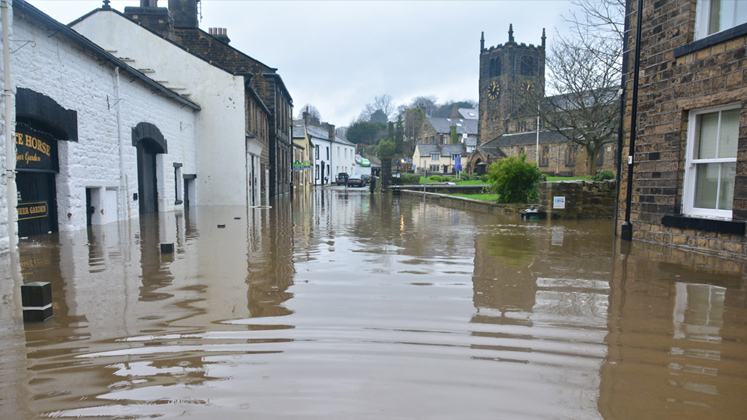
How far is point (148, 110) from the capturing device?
15906mm

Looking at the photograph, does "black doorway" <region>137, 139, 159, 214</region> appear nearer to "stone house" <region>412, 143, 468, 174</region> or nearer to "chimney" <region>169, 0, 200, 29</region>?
"chimney" <region>169, 0, 200, 29</region>

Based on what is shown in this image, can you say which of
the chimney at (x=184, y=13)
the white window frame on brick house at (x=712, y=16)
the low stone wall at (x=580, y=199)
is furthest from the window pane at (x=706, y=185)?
the chimney at (x=184, y=13)

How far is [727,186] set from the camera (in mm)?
7613

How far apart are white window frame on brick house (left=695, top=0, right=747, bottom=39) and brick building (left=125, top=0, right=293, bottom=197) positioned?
18795 millimetres

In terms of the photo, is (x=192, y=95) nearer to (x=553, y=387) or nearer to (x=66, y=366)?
(x=66, y=366)

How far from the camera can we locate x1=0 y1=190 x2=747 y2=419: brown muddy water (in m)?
2.82

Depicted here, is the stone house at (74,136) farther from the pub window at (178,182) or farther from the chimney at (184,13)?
the chimney at (184,13)

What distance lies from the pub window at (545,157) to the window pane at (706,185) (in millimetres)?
54601

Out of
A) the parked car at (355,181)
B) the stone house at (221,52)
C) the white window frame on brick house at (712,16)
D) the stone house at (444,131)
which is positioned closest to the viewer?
the white window frame on brick house at (712,16)

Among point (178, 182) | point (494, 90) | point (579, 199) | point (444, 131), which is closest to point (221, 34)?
point (178, 182)

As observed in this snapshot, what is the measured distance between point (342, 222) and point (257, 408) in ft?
36.2

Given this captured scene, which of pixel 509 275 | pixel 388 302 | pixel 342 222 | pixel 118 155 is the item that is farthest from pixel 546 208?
pixel 118 155

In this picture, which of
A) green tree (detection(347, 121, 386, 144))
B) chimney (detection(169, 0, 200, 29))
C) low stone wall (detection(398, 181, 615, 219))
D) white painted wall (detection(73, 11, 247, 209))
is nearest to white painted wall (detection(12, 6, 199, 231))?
white painted wall (detection(73, 11, 247, 209))

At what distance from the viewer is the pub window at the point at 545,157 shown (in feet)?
197
